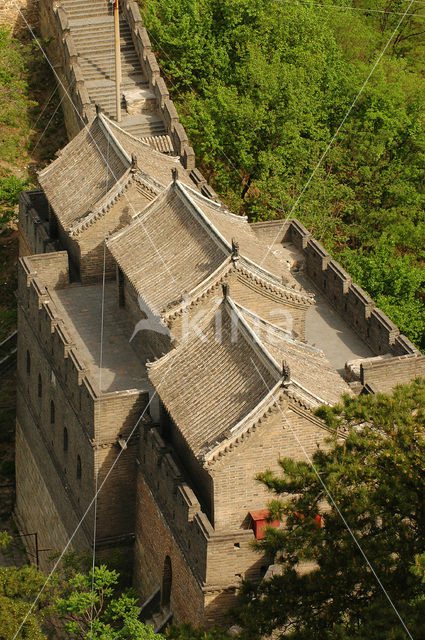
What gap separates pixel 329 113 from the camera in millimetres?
74000

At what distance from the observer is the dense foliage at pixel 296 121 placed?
70500 millimetres

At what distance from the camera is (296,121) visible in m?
71.2

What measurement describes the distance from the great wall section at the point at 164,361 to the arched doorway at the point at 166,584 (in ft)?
0.16

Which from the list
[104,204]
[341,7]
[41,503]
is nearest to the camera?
[104,204]

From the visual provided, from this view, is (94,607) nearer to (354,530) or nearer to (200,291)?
(200,291)

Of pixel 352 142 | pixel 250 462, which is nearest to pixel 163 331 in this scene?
pixel 250 462

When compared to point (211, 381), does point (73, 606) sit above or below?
below

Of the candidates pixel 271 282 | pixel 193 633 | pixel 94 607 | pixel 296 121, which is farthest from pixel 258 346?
pixel 296 121

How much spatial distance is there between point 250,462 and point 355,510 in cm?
641

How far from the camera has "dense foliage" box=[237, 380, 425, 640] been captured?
3494 cm

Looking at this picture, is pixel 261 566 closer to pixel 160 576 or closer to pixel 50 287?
pixel 160 576

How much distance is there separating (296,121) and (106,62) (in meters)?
10.2

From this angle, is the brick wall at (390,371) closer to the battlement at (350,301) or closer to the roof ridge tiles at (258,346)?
the battlement at (350,301)

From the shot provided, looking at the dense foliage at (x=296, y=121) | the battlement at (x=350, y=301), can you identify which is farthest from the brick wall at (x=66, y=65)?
the battlement at (x=350, y=301)
